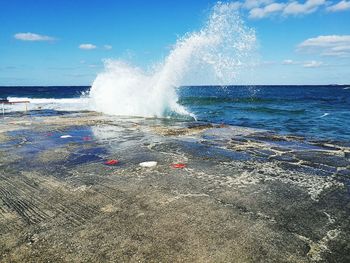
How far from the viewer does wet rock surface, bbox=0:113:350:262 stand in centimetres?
296

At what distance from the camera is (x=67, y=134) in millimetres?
9656

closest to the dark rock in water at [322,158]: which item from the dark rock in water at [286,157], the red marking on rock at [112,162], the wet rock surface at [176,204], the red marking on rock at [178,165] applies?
the wet rock surface at [176,204]

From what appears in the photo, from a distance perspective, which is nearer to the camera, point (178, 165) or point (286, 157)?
point (178, 165)

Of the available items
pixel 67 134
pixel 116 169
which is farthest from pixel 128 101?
pixel 116 169

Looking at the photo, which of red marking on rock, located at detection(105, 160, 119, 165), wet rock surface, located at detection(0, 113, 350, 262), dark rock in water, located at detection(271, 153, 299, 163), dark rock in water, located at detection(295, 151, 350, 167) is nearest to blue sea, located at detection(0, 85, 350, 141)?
dark rock in water, located at detection(295, 151, 350, 167)

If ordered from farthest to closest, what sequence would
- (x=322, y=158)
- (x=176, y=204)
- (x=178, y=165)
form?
1. (x=322, y=158)
2. (x=178, y=165)
3. (x=176, y=204)

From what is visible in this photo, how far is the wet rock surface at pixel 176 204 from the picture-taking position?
9.71 ft

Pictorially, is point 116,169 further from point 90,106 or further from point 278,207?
point 90,106

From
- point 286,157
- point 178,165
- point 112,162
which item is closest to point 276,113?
Result: point 286,157

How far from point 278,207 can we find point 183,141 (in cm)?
459

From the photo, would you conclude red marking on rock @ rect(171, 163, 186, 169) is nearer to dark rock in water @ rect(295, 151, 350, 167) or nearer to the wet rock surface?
the wet rock surface

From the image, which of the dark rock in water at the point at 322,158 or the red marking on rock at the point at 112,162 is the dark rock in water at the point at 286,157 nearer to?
the dark rock in water at the point at 322,158

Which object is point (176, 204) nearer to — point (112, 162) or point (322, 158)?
point (112, 162)

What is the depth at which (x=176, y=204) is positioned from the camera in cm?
401
